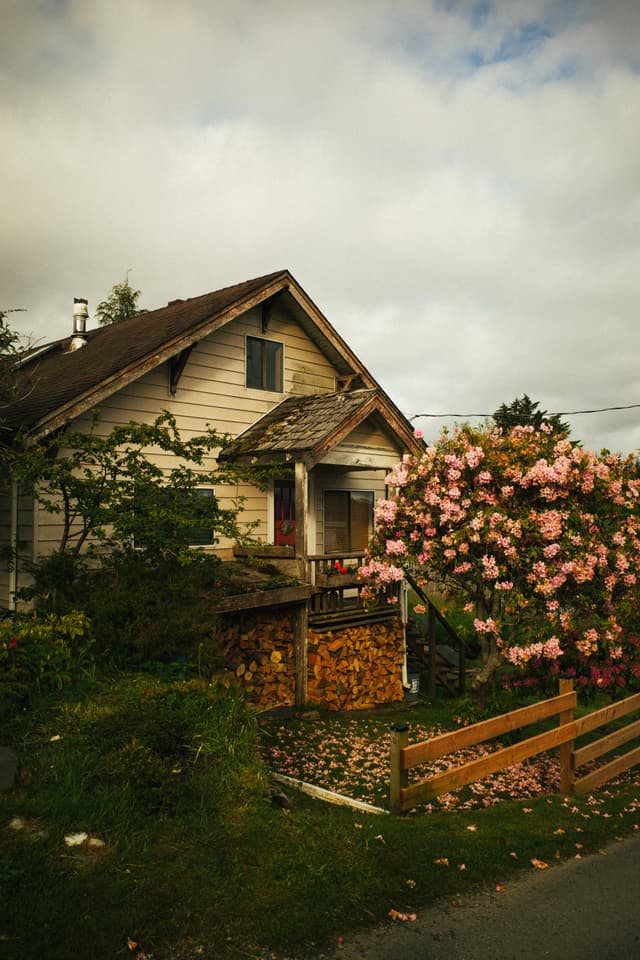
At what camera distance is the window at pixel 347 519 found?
676 inches

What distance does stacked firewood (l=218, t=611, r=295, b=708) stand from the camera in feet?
41.7

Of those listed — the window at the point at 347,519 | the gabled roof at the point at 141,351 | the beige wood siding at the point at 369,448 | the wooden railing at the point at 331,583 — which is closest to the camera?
the gabled roof at the point at 141,351

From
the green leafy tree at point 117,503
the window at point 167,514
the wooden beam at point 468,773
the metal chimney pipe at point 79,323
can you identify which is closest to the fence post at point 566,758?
the wooden beam at point 468,773

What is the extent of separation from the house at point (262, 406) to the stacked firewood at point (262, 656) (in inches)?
40.3

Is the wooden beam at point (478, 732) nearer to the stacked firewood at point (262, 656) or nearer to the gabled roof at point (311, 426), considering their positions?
the stacked firewood at point (262, 656)

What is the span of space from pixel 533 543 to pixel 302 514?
4386 mm

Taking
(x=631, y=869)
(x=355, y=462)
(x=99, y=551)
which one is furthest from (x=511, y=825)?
(x=355, y=462)

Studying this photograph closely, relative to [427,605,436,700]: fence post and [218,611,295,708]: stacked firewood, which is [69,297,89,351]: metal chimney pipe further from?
[427,605,436,700]: fence post

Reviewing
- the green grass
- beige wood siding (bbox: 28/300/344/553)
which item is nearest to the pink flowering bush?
the green grass

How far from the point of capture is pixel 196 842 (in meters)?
5.50

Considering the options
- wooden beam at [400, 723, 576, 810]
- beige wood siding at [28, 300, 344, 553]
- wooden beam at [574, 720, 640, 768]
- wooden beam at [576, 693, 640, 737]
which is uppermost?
beige wood siding at [28, 300, 344, 553]

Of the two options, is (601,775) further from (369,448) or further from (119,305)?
(119,305)

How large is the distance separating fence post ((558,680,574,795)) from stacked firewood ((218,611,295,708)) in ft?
19.9

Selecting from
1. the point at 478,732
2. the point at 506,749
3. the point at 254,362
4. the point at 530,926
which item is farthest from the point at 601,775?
the point at 254,362
